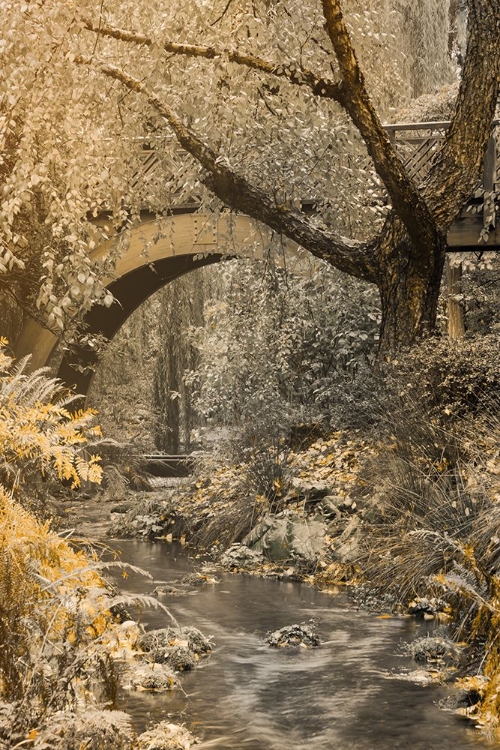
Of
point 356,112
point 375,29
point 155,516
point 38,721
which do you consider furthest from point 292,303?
point 38,721

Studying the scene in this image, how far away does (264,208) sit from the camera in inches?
451

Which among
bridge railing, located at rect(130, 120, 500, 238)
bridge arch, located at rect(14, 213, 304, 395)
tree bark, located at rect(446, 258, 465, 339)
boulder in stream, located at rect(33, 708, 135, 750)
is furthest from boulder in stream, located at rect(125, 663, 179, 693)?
bridge arch, located at rect(14, 213, 304, 395)

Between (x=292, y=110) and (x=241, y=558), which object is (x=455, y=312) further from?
(x=241, y=558)

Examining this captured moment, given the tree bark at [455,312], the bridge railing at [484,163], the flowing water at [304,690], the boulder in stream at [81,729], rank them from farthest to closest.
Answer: the tree bark at [455,312] → the bridge railing at [484,163] → the flowing water at [304,690] → the boulder in stream at [81,729]

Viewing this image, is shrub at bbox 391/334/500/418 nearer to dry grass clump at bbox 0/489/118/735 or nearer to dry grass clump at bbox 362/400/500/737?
dry grass clump at bbox 362/400/500/737

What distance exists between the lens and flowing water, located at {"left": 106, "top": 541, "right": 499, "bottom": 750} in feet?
17.3

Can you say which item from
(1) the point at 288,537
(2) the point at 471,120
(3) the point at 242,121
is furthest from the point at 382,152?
(1) the point at 288,537

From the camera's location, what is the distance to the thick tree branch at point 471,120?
10.3 meters

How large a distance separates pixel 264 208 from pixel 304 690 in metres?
6.34

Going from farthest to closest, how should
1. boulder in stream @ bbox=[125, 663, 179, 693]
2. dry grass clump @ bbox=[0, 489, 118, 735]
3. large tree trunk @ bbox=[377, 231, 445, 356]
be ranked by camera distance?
large tree trunk @ bbox=[377, 231, 445, 356]
boulder in stream @ bbox=[125, 663, 179, 693]
dry grass clump @ bbox=[0, 489, 118, 735]

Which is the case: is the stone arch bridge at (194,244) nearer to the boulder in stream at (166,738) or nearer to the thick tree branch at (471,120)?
the thick tree branch at (471,120)

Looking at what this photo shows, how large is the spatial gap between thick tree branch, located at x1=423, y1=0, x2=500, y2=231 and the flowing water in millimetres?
4163

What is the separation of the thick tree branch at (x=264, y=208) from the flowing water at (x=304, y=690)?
3.72 meters

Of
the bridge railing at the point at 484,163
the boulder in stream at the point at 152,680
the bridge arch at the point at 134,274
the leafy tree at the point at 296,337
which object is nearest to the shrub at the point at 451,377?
the bridge railing at the point at 484,163
